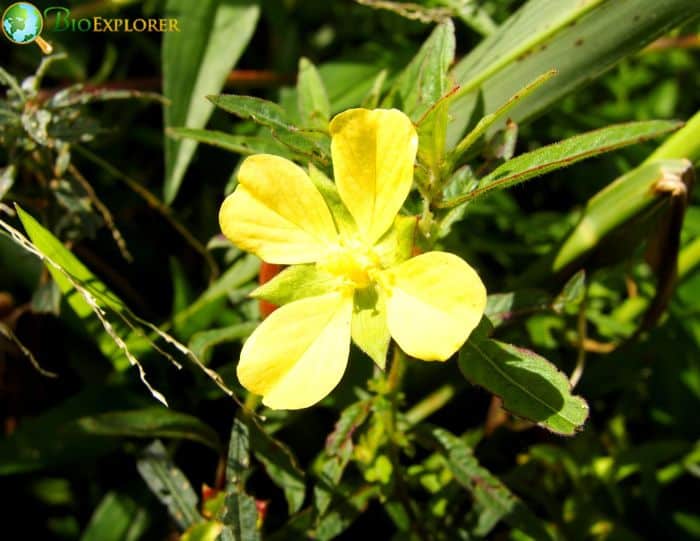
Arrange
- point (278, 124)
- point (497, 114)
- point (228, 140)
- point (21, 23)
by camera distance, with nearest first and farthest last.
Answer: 1. point (497, 114)
2. point (278, 124)
3. point (228, 140)
4. point (21, 23)

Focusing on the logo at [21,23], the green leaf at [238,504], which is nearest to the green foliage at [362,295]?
the green leaf at [238,504]

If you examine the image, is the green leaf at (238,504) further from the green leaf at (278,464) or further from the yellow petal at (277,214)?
the yellow petal at (277,214)

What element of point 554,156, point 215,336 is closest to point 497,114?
point 554,156

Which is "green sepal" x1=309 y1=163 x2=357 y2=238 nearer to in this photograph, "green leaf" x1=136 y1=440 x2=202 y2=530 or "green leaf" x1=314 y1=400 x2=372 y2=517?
"green leaf" x1=314 y1=400 x2=372 y2=517

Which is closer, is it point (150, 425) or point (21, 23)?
point (150, 425)

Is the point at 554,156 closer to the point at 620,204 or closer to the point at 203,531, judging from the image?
the point at 620,204

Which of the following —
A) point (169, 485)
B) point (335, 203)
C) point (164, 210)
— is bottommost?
point (169, 485)
